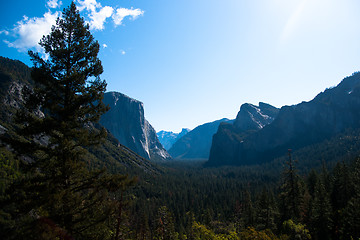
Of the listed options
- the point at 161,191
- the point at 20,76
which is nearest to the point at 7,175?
the point at 161,191

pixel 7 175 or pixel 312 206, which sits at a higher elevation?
pixel 7 175


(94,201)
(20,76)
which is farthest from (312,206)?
(20,76)

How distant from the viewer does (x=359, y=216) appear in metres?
26.0

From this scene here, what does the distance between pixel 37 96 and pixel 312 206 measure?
4100cm

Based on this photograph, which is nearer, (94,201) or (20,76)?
(94,201)

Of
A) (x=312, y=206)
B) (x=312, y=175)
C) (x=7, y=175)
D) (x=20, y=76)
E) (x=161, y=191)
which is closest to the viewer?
(x=312, y=206)

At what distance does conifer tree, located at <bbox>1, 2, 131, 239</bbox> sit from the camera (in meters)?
8.09

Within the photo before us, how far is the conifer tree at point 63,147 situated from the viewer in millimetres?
8086

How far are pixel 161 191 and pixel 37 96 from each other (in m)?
143

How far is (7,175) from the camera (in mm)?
81250

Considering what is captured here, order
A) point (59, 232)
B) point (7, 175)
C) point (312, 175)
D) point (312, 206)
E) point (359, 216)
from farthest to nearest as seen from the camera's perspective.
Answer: point (7, 175) → point (312, 175) → point (312, 206) → point (359, 216) → point (59, 232)

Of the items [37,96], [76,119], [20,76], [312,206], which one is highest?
[20,76]

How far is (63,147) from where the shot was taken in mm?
8852

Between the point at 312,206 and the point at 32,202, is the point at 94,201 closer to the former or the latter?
the point at 32,202
